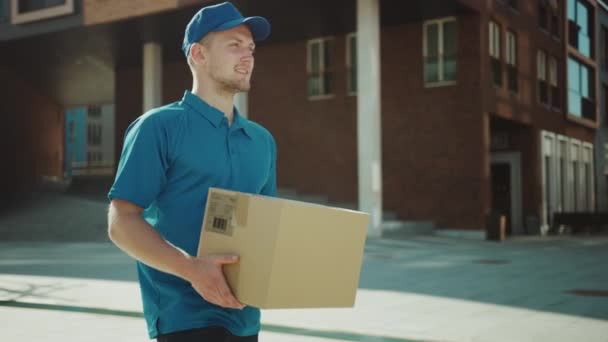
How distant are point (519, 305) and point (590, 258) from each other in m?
8.30

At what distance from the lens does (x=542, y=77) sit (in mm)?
30312

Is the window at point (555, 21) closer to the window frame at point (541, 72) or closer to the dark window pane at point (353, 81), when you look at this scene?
the window frame at point (541, 72)

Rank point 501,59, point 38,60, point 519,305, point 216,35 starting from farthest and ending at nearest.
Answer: point 38,60 → point 501,59 → point 519,305 → point 216,35

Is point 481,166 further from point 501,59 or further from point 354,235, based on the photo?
point 354,235

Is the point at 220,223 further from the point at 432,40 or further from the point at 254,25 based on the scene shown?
the point at 432,40

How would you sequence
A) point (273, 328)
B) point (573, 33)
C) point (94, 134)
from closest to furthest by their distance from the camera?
point (273, 328) < point (573, 33) < point (94, 134)

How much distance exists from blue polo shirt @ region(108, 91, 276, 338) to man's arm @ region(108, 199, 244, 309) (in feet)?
0.27

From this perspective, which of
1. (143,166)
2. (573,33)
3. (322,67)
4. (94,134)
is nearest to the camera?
(143,166)

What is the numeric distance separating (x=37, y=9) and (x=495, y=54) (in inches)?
665

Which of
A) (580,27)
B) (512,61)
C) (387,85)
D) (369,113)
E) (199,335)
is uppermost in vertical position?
(580,27)

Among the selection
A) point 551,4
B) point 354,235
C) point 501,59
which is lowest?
point 354,235

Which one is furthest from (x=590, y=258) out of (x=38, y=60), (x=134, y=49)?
(x=38, y=60)

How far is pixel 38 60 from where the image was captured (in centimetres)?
3134

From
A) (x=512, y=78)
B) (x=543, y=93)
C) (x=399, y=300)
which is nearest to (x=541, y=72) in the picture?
(x=543, y=93)
